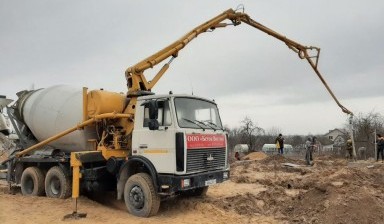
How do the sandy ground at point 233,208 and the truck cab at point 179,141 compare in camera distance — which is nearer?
the sandy ground at point 233,208

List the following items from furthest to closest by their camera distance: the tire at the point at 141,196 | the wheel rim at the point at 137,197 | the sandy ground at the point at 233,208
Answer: the wheel rim at the point at 137,197 → the tire at the point at 141,196 → the sandy ground at the point at 233,208

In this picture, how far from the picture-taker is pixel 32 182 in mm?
13148

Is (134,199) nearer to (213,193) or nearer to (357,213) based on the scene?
(213,193)

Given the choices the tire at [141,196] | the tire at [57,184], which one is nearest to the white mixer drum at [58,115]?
the tire at [57,184]

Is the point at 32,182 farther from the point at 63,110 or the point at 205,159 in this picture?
the point at 205,159

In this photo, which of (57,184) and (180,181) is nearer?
(180,181)

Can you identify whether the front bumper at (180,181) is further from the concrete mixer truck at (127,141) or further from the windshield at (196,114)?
the windshield at (196,114)

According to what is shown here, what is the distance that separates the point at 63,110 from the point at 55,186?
7.54ft

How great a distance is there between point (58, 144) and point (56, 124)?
62 centimetres

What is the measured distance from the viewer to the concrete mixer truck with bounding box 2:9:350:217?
31.8 ft

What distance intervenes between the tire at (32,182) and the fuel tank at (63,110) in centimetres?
103

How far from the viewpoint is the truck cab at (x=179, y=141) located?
946 centimetres

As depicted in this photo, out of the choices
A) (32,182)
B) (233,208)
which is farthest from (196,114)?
(32,182)

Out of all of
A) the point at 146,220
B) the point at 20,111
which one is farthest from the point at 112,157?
the point at 20,111
